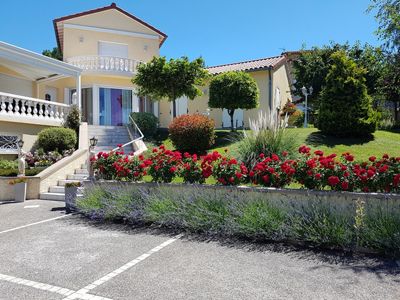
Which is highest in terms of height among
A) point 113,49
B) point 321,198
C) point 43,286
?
point 113,49

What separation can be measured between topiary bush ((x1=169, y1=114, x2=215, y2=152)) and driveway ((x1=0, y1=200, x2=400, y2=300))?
7.54 m

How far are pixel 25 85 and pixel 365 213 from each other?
18780 mm

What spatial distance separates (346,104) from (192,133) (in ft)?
20.4

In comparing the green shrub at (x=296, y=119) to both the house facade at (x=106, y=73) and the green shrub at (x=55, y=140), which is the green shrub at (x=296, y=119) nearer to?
the house facade at (x=106, y=73)

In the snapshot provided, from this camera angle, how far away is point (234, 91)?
17.0m

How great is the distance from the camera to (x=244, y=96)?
17.1 metres

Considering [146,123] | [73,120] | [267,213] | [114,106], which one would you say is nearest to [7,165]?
[73,120]

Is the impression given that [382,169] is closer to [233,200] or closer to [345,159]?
[345,159]

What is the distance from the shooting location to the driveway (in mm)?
4008

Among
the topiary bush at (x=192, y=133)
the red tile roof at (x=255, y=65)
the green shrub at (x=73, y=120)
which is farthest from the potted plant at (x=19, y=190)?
the red tile roof at (x=255, y=65)

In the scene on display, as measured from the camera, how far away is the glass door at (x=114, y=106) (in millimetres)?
21281

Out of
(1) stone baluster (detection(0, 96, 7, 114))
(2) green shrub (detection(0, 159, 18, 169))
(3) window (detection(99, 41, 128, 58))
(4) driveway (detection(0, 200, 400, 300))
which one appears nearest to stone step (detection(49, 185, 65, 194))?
(2) green shrub (detection(0, 159, 18, 169))

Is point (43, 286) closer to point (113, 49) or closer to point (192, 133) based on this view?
point (192, 133)

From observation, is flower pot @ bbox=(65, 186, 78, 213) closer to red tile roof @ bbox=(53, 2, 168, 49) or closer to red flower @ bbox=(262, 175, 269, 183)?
Answer: red flower @ bbox=(262, 175, 269, 183)
